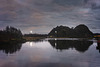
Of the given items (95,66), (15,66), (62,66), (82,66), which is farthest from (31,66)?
(95,66)

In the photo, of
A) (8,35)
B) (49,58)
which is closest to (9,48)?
(49,58)

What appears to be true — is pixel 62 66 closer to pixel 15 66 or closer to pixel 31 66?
pixel 31 66

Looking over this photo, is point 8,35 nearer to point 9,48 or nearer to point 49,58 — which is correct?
point 9,48

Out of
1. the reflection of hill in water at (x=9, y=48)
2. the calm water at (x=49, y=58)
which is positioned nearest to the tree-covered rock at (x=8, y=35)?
the reflection of hill in water at (x=9, y=48)

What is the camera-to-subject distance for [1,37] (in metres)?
62.3

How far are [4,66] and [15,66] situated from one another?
1.56m

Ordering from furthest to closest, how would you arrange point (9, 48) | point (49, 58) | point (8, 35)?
point (8, 35)
point (9, 48)
point (49, 58)

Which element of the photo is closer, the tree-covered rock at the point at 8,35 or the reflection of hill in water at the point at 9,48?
the reflection of hill in water at the point at 9,48

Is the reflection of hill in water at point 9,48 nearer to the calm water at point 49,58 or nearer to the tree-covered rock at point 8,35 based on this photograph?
the calm water at point 49,58

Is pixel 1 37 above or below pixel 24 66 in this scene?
above

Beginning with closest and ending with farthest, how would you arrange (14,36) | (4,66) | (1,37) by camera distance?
1. (4,66)
2. (1,37)
3. (14,36)

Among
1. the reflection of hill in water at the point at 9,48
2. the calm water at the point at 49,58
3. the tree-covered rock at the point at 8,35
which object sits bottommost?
the calm water at the point at 49,58

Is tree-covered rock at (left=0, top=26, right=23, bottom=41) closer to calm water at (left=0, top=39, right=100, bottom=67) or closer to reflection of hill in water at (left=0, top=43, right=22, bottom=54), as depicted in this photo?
reflection of hill in water at (left=0, top=43, right=22, bottom=54)

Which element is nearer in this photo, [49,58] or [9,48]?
[49,58]
